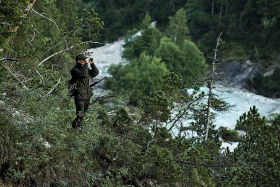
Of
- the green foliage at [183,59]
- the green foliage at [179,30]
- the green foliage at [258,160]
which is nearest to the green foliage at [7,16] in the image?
the green foliage at [258,160]

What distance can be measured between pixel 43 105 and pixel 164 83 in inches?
241

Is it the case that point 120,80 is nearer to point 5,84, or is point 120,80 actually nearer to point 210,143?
point 210,143

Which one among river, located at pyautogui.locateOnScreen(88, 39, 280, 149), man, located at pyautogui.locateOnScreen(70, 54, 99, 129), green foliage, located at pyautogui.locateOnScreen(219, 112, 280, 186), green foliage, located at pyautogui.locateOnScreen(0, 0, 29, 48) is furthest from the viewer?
river, located at pyautogui.locateOnScreen(88, 39, 280, 149)

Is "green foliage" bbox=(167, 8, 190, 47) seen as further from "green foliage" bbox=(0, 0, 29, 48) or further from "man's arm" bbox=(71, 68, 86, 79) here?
"green foliage" bbox=(0, 0, 29, 48)

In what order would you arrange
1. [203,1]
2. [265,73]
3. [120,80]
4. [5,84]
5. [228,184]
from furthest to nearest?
[203,1] → [265,73] → [120,80] → [228,184] → [5,84]

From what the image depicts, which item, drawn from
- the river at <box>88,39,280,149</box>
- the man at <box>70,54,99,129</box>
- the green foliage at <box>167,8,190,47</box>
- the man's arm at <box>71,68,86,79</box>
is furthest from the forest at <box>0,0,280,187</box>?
the green foliage at <box>167,8,190,47</box>

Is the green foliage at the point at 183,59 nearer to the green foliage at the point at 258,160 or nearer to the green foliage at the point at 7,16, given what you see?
the green foliage at the point at 258,160

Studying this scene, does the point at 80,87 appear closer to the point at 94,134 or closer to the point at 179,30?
the point at 94,134

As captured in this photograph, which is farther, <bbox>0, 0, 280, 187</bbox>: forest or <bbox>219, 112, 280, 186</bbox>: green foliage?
<bbox>219, 112, 280, 186</bbox>: green foliage

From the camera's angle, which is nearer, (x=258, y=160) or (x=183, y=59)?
(x=258, y=160)

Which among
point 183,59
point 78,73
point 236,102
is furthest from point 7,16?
point 183,59

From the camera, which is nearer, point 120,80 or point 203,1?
point 120,80

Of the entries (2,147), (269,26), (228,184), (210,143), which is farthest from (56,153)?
(269,26)

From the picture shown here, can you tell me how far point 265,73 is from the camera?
50.0m
